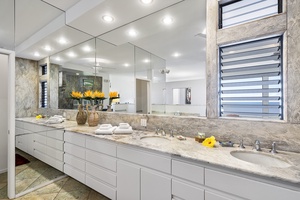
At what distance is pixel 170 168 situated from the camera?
1.30 m

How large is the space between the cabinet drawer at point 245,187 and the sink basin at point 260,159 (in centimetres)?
32

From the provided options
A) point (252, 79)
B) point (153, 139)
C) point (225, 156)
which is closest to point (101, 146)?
point (153, 139)

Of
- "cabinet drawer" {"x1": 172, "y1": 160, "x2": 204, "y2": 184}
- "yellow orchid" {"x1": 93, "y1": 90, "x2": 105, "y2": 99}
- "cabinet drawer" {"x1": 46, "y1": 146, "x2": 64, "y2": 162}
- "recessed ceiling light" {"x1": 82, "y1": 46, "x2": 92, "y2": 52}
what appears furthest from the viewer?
"recessed ceiling light" {"x1": 82, "y1": 46, "x2": 92, "y2": 52}

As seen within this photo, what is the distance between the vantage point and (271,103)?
1418mm

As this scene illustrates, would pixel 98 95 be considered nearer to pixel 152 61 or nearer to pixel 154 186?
pixel 152 61

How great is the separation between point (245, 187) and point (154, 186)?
77cm

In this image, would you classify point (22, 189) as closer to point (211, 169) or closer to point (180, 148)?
point (180, 148)

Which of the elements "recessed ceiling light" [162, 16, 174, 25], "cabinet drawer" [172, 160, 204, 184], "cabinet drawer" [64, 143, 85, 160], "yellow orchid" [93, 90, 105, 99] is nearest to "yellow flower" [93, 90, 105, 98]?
"yellow orchid" [93, 90, 105, 99]

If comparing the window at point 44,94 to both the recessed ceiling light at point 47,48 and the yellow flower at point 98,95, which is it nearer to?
the recessed ceiling light at point 47,48

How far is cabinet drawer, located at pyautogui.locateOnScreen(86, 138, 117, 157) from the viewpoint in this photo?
68.1 inches

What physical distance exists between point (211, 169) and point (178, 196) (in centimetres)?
41

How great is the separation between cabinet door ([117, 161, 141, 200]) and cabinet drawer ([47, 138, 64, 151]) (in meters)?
1.32

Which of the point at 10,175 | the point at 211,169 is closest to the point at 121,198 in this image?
the point at 211,169

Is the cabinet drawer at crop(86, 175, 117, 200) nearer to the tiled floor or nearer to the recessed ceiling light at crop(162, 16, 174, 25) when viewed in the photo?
the tiled floor
